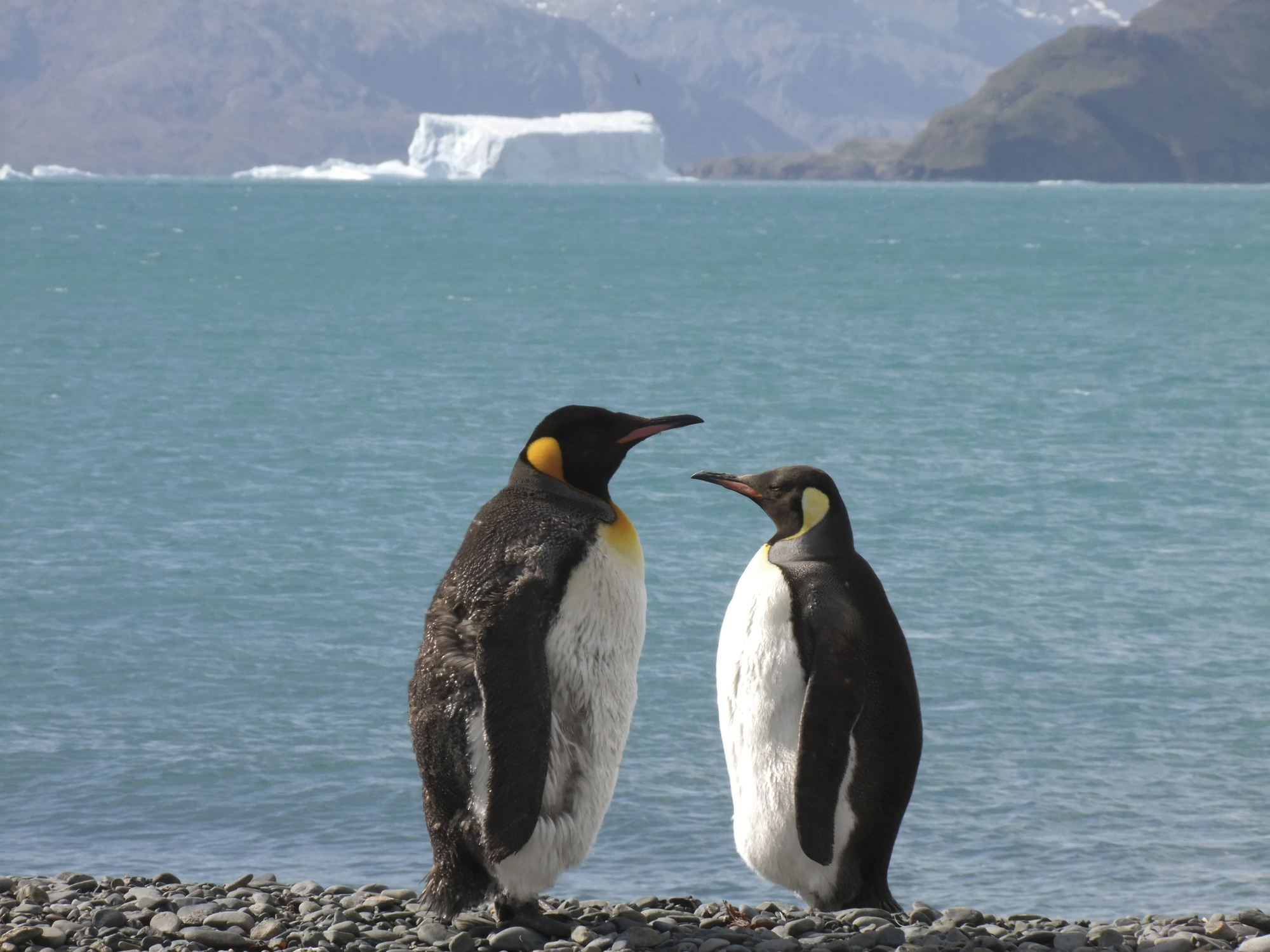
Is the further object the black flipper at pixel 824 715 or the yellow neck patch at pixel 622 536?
the black flipper at pixel 824 715

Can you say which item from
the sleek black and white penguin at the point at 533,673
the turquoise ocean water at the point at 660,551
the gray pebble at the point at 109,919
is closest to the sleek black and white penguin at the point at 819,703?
the sleek black and white penguin at the point at 533,673

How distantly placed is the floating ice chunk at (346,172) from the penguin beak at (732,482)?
306 ft

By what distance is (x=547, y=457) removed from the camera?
3.73 meters

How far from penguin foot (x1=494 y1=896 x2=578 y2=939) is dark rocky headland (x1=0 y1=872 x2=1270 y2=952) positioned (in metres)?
0.02

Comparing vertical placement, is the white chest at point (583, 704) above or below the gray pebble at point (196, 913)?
above

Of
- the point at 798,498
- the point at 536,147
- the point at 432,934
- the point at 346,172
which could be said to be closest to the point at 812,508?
the point at 798,498

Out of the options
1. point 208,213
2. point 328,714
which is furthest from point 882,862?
point 208,213

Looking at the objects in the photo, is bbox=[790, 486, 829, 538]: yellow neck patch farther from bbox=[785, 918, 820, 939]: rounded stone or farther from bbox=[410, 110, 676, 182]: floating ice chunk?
bbox=[410, 110, 676, 182]: floating ice chunk

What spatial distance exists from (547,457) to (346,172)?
4413 inches

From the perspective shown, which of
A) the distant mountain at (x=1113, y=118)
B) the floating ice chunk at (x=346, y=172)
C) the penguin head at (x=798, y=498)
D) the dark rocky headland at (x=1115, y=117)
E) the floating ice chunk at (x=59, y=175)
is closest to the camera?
the penguin head at (x=798, y=498)

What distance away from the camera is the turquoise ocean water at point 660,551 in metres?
6.58

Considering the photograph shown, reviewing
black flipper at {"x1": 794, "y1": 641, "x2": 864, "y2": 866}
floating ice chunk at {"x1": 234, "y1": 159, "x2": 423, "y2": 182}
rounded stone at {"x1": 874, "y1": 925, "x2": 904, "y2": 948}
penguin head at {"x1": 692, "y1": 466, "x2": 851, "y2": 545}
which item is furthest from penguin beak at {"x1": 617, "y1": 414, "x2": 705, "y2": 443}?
floating ice chunk at {"x1": 234, "y1": 159, "x2": 423, "y2": 182}

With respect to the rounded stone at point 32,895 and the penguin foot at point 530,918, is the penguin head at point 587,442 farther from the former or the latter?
the rounded stone at point 32,895

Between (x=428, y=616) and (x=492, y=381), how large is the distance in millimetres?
17289
